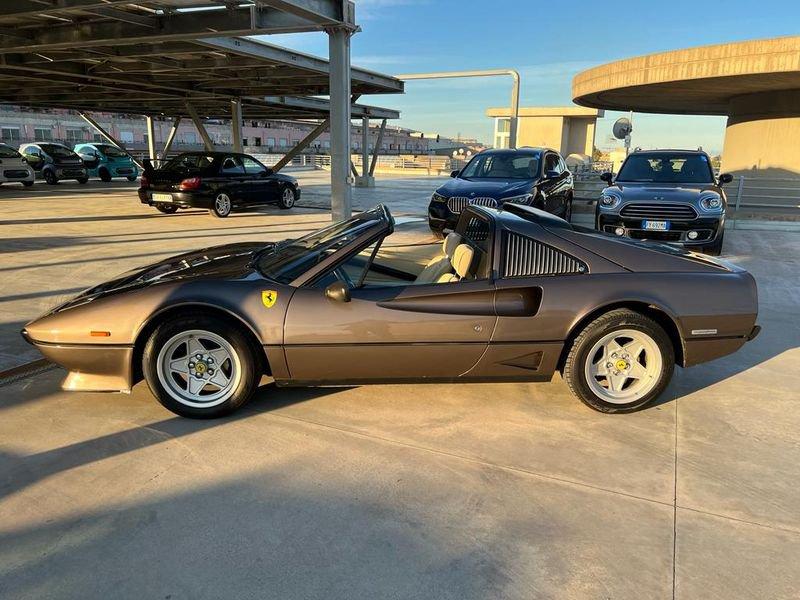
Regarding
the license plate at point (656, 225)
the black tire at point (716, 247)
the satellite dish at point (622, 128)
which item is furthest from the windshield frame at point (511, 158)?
the satellite dish at point (622, 128)

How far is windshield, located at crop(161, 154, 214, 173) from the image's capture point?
12.9m

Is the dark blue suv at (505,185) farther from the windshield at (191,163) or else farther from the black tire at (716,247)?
the windshield at (191,163)

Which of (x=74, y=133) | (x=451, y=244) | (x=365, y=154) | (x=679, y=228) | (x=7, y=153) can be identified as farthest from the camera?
(x=74, y=133)

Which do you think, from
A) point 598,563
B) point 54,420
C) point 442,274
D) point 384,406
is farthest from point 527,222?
point 54,420

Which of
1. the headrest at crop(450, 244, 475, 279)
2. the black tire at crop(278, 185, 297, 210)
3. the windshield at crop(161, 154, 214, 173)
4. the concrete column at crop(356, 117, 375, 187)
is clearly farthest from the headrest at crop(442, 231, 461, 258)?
the concrete column at crop(356, 117, 375, 187)

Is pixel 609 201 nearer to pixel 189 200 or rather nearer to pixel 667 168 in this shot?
pixel 667 168

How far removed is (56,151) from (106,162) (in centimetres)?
289

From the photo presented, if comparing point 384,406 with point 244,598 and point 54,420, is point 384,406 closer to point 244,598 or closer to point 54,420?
point 244,598

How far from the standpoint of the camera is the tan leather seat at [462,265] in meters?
3.61

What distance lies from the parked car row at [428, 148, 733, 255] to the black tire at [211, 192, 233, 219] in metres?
5.69

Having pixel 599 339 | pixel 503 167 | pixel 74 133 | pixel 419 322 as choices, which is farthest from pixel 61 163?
pixel 74 133

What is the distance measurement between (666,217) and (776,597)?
7042 millimetres

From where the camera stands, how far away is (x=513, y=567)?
7.45 ft

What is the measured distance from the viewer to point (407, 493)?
2740 millimetres
